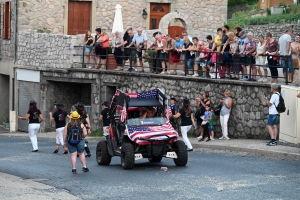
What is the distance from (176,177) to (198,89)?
A: 10727mm

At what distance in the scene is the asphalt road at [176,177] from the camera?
1461 centimetres

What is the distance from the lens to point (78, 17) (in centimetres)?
3806

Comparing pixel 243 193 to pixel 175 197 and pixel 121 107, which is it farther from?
pixel 121 107

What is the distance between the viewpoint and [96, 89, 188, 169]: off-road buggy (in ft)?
61.0

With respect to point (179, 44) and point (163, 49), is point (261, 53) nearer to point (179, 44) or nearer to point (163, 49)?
point (179, 44)

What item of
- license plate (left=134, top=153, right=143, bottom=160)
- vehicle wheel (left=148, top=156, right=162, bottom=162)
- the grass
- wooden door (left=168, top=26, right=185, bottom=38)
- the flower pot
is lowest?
the grass

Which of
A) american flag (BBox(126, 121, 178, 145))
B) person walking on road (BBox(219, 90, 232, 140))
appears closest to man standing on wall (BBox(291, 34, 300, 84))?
person walking on road (BBox(219, 90, 232, 140))

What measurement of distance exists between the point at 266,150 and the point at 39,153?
22.8 ft

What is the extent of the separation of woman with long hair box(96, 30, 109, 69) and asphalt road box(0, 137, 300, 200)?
9668 mm

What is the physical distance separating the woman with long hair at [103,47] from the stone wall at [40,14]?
18.6 ft

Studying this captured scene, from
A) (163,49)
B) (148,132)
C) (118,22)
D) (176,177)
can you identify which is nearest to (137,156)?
(148,132)

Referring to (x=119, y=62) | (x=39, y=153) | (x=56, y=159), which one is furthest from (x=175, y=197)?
(x=119, y=62)

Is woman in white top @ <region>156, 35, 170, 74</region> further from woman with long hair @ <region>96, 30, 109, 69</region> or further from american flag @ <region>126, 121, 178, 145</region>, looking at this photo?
american flag @ <region>126, 121, 178, 145</region>

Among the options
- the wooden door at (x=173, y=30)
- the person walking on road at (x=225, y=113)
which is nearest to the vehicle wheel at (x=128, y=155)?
the person walking on road at (x=225, y=113)
